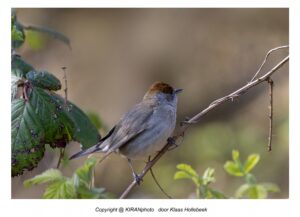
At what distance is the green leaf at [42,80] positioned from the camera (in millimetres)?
3283

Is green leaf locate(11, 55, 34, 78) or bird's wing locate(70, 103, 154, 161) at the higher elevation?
green leaf locate(11, 55, 34, 78)

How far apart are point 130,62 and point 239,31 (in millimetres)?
1894

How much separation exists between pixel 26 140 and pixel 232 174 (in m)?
1.50

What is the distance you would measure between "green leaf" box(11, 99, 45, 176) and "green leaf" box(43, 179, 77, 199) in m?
0.26

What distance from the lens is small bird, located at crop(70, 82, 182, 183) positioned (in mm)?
4492

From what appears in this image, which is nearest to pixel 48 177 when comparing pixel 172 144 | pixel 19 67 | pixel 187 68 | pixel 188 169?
pixel 19 67

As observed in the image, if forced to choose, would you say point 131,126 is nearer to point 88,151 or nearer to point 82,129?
point 88,151

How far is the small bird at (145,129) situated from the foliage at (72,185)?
93 cm

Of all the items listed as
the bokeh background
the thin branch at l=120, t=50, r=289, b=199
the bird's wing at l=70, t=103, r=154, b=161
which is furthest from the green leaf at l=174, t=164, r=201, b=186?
the bokeh background

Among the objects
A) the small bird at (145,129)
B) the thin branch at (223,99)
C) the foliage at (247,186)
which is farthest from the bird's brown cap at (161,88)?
the foliage at (247,186)

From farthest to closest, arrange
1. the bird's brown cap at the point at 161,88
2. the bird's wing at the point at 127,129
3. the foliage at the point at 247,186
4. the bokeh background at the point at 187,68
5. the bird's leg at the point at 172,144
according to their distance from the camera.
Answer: the bokeh background at the point at 187,68 < the bird's brown cap at the point at 161,88 < the bird's wing at the point at 127,129 < the bird's leg at the point at 172,144 < the foliage at the point at 247,186

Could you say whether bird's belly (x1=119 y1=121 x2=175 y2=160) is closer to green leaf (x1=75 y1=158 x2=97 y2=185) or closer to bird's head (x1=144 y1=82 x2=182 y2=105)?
bird's head (x1=144 y1=82 x2=182 y2=105)

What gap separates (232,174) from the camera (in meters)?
3.69

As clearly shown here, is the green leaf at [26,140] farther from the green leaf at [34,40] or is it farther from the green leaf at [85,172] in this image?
the green leaf at [34,40]
